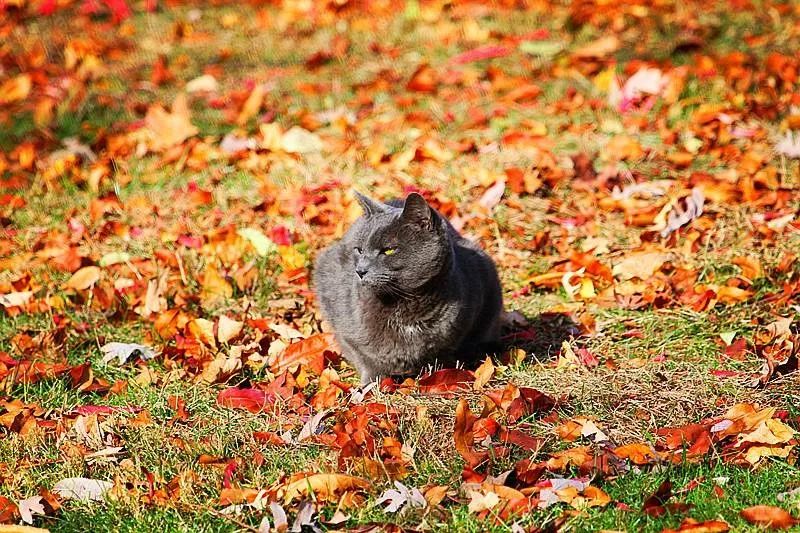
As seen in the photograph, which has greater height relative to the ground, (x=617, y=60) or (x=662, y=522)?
(x=617, y=60)

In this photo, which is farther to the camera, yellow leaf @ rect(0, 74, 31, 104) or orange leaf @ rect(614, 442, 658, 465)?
yellow leaf @ rect(0, 74, 31, 104)

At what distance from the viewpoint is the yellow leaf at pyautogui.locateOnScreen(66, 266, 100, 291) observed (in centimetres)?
473

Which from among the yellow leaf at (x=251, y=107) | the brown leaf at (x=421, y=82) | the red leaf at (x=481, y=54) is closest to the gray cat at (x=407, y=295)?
the yellow leaf at (x=251, y=107)

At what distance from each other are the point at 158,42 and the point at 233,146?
2414 millimetres

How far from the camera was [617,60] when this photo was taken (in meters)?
7.04

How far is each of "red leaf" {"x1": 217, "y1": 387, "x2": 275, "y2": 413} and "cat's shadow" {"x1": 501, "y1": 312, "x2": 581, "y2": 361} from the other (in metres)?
1.07

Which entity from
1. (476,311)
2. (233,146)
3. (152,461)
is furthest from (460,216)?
(152,461)

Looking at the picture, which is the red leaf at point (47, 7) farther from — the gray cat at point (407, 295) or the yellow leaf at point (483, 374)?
the yellow leaf at point (483, 374)

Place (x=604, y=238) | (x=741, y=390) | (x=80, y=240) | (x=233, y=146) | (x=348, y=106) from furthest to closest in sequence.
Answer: (x=348, y=106), (x=233, y=146), (x=80, y=240), (x=604, y=238), (x=741, y=390)

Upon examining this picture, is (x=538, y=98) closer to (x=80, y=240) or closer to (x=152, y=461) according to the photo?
(x=80, y=240)

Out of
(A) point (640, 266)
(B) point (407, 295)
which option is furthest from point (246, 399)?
(A) point (640, 266)

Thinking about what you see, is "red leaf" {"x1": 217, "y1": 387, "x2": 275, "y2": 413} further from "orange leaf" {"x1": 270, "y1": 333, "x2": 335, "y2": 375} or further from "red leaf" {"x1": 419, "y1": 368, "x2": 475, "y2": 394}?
"red leaf" {"x1": 419, "y1": 368, "x2": 475, "y2": 394}

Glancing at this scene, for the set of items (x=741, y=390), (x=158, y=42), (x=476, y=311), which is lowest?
(x=741, y=390)

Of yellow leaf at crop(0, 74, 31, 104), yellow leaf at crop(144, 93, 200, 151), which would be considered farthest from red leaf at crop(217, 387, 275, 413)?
yellow leaf at crop(0, 74, 31, 104)
